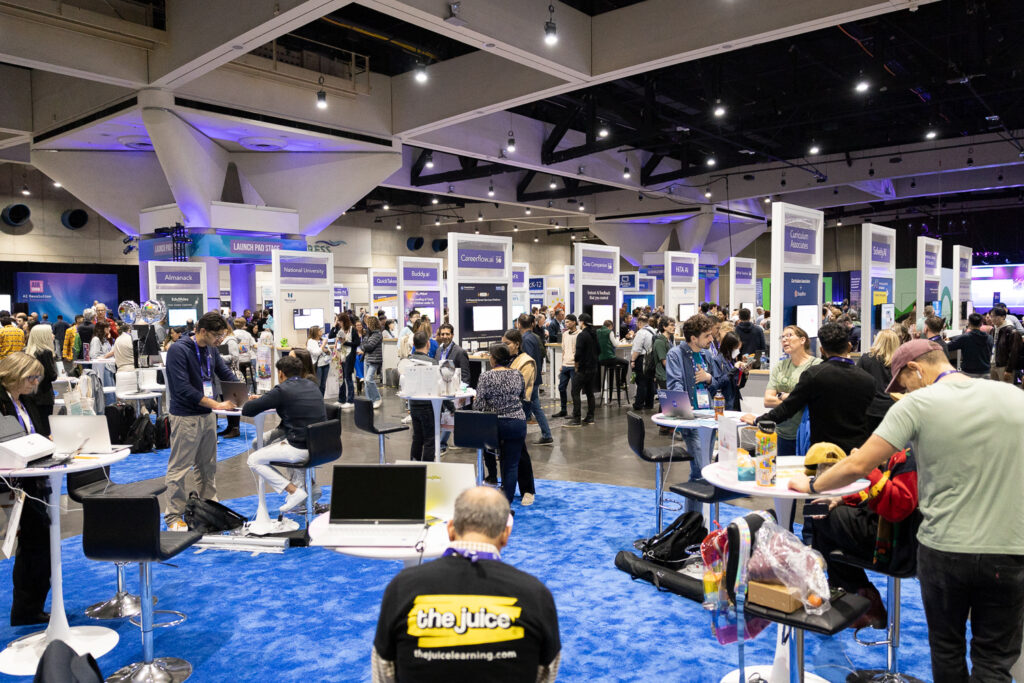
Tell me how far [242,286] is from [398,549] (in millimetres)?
13979

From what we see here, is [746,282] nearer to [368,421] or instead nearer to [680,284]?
[680,284]

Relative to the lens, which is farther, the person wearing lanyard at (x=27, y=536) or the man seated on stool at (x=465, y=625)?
the person wearing lanyard at (x=27, y=536)

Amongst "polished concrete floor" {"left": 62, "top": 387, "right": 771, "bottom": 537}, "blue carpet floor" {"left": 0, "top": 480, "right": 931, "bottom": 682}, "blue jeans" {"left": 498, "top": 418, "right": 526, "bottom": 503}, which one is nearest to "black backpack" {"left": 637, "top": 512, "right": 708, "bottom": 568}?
"blue carpet floor" {"left": 0, "top": 480, "right": 931, "bottom": 682}

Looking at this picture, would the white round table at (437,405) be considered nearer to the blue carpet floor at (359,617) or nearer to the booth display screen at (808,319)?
the blue carpet floor at (359,617)

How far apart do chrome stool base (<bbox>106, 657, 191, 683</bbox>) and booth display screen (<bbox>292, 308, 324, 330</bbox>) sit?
26.1 ft

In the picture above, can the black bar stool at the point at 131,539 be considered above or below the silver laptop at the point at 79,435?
below

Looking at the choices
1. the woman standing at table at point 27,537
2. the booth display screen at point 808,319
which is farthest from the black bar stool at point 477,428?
the booth display screen at point 808,319

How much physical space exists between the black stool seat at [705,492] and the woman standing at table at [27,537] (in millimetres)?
3441

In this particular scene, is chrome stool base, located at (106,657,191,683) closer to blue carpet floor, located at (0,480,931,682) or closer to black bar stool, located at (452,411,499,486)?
blue carpet floor, located at (0,480,931,682)

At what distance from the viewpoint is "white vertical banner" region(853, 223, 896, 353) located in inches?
331

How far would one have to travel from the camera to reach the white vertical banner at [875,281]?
8398 mm

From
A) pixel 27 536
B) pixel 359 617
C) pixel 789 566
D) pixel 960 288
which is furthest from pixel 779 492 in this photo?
pixel 960 288

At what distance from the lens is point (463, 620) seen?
154 centimetres

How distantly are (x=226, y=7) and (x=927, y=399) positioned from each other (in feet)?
26.2
